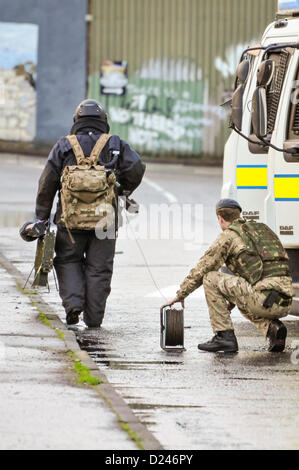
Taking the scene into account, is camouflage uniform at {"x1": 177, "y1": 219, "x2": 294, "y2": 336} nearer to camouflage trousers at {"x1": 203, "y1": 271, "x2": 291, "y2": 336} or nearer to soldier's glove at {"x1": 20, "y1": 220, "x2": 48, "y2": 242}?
camouflage trousers at {"x1": 203, "y1": 271, "x2": 291, "y2": 336}

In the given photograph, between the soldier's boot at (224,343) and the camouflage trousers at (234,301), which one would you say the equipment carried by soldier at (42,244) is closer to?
the camouflage trousers at (234,301)

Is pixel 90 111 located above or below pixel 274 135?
above

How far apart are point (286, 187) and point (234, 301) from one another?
47.7 inches

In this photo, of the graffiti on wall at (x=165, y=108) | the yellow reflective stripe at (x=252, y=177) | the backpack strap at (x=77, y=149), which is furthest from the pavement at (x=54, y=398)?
the graffiti on wall at (x=165, y=108)

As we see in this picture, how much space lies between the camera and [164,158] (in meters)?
34.0

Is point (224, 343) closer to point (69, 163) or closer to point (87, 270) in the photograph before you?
point (87, 270)

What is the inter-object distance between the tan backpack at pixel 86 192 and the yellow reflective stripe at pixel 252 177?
1368 millimetres

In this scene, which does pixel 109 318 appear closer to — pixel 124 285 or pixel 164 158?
pixel 124 285

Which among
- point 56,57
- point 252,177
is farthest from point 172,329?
point 56,57

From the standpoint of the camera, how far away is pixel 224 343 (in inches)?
382

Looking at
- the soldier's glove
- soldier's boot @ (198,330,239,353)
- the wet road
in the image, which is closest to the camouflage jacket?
soldier's boot @ (198,330,239,353)

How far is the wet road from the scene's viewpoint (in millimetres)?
7070

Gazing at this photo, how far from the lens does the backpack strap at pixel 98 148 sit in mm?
10616

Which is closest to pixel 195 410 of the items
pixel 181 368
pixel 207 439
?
pixel 207 439
